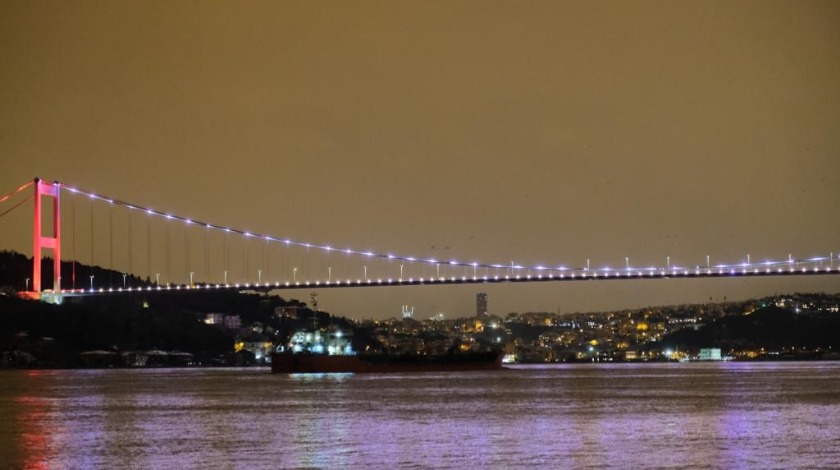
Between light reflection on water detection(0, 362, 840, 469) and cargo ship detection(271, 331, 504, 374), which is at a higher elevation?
cargo ship detection(271, 331, 504, 374)

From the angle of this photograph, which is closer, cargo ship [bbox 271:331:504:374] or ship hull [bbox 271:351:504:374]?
ship hull [bbox 271:351:504:374]

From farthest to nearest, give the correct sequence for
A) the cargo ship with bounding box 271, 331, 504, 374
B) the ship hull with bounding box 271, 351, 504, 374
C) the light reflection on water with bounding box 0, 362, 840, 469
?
the cargo ship with bounding box 271, 331, 504, 374, the ship hull with bounding box 271, 351, 504, 374, the light reflection on water with bounding box 0, 362, 840, 469

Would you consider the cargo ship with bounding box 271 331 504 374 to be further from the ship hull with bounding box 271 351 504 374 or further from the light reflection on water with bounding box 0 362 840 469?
the light reflection on water with bounding box 0 362 840 469

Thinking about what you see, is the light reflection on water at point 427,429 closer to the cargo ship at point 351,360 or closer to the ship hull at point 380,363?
the ship hull at point 380,363

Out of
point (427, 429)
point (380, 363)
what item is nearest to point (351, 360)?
point (380, 363)

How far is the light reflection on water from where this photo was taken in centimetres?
1914

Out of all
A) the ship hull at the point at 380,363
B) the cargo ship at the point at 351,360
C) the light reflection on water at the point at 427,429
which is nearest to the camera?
the light reflection on water at the point at 427,429

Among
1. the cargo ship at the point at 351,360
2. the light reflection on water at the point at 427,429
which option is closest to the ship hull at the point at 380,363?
the cargo ship at the point at 351,360

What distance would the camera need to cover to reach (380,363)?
2876 inches

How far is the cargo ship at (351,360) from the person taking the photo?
7094cm

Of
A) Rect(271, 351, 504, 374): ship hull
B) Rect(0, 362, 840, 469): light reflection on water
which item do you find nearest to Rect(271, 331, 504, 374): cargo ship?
Rect(271, 351, 504, 374): ship hull

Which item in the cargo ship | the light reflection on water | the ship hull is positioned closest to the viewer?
the light reflection on water

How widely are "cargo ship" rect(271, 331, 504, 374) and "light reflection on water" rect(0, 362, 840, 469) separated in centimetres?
3009

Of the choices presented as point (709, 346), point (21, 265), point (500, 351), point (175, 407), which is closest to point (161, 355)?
point (21, 265)
